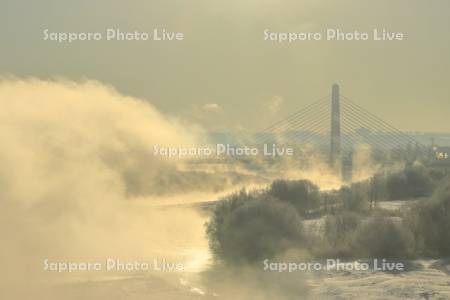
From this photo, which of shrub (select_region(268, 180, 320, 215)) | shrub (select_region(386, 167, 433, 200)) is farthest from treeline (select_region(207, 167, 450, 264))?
shrub (select_region(386, 167, 433, 200))

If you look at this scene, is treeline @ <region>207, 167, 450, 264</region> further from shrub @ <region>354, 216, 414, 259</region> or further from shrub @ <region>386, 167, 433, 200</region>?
shrub @ <region>386, 167, 433, 200</region>

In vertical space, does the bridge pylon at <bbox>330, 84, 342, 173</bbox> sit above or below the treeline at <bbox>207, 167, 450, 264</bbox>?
above

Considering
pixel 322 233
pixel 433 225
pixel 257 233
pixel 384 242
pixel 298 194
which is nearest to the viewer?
pixel 257 233

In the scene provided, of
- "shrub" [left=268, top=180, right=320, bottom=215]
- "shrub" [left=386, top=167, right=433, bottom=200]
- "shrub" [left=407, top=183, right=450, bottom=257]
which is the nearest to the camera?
"shrub" [left=407, top=183, right=450, bottom=257]

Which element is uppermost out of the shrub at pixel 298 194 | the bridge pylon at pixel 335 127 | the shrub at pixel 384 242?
the bridge pylon at pixel 335 127

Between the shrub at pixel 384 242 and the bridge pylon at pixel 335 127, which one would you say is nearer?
the shrub at pixel 384 242

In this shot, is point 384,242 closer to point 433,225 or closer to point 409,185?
point 433,225

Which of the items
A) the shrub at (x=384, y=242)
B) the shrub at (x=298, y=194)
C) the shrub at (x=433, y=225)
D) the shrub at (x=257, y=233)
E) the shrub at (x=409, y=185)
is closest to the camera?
the shrub at (x=257, y=233)

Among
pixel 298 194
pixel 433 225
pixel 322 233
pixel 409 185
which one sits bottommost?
pixel 322 233

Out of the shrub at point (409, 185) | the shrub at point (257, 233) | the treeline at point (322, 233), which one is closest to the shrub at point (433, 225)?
the treeline at point (322, 233)

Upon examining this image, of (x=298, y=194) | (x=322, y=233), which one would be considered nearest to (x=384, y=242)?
(x=322, y=233)

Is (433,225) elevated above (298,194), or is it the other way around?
(298,194)

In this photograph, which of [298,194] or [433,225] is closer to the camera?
[433,225]

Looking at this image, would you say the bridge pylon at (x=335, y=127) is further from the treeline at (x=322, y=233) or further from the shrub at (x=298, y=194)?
the treeline at (x=322, y=233)
